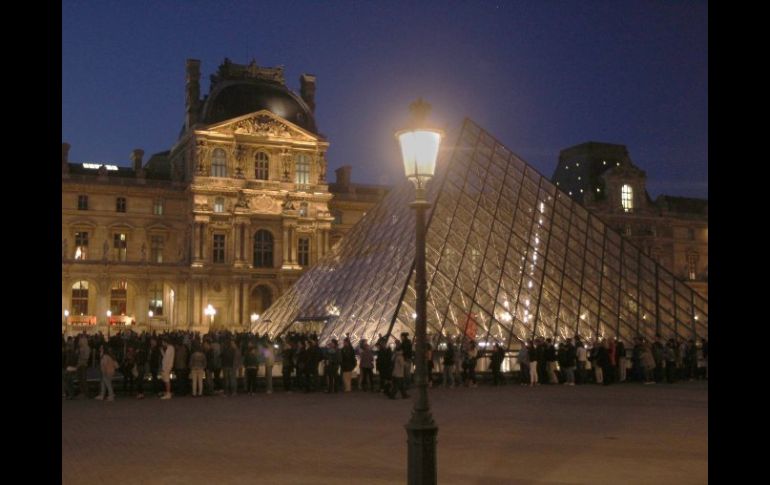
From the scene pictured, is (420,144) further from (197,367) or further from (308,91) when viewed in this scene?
(308,91)

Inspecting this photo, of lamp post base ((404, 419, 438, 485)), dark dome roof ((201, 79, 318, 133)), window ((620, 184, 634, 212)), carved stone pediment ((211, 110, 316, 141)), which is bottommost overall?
lamp post base ((404, 419, 438, 485))

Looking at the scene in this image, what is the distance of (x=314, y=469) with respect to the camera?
24.8 feet

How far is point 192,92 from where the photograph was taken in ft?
159

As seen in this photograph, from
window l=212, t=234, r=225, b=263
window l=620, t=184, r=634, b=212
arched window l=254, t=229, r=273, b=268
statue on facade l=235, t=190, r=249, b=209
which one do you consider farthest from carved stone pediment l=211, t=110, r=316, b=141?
window l=620, t=184, r=634, b=212

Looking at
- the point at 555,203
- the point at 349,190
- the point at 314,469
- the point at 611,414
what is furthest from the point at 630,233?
the point at 314,469

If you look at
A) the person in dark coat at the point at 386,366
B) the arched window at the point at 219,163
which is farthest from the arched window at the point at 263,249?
the person in dark coat at the point at 386,366

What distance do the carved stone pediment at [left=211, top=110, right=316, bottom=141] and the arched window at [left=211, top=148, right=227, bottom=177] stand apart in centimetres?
112

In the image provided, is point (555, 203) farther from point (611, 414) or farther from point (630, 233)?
point (630, 233)

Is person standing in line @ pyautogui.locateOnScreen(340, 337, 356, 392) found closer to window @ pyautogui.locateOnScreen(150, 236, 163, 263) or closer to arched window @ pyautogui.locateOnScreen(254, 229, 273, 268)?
arched window @ pyautogui.locateOnScreen(254, 229, 273, 268)

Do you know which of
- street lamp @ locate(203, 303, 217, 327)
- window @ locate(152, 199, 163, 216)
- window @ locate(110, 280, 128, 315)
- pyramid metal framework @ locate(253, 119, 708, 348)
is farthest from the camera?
window @ locate(152, 199, 163, 216)

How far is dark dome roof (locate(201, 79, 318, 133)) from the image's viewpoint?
4566 cm

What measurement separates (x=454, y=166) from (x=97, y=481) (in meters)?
20.0

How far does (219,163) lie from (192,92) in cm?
616
